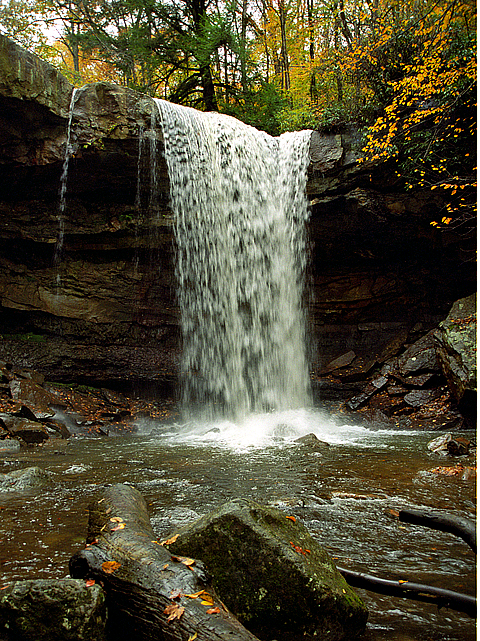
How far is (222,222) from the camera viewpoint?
11586 mm

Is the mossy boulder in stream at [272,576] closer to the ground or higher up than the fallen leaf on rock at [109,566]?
closer to the ground

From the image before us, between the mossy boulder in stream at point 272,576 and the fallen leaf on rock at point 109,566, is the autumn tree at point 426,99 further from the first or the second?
the fallen leaf on rock at point 109,566

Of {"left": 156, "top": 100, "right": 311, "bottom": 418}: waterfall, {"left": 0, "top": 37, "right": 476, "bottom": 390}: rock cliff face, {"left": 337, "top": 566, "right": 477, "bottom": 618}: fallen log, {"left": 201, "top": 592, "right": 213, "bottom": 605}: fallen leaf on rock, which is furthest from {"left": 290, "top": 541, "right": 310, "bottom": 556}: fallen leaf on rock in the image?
{"left": 0, "top": 37, "right": 476, "bottom": 390}: rock cliff face

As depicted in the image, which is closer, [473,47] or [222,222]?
[473,47]

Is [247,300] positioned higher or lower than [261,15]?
lower

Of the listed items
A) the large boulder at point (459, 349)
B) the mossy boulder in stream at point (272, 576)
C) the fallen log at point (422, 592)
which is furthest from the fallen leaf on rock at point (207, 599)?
the large boulder at point (459, 349)

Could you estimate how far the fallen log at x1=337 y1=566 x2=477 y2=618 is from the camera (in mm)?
1780

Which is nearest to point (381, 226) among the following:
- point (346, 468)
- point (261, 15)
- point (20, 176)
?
point (346, 468)

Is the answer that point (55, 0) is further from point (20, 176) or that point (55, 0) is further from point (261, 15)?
point (20, 176)

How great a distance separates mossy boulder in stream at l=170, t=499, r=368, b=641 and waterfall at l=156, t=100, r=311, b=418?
9.02 meters

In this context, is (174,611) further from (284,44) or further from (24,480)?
(284,44)

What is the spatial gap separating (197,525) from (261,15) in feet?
78.0

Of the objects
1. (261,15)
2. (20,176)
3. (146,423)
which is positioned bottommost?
(146,423)

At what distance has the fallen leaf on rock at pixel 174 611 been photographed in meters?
1.61
